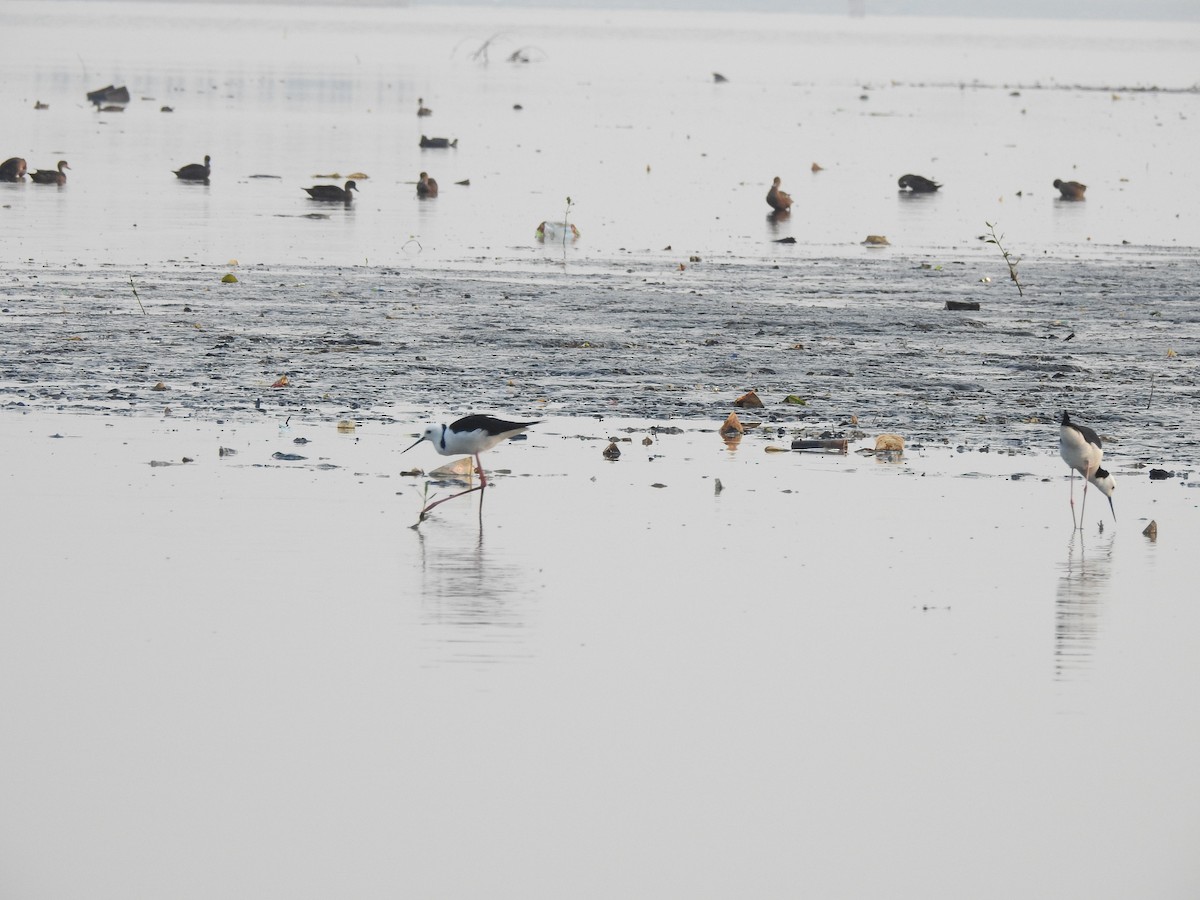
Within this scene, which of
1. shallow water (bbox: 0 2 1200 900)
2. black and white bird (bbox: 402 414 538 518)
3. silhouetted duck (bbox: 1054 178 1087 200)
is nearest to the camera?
shallow water (bbox: 0 2 1200 900)

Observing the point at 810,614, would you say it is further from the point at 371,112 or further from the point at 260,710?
the point at 371,112

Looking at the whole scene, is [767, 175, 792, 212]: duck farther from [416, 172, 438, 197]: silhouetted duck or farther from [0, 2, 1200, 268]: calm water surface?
[416, 172, 438, 197]: silhouetted duck

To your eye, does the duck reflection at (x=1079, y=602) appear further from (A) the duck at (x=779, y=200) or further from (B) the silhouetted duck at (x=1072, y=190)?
(B) the silhouetted duck at (x=1072, y=190)

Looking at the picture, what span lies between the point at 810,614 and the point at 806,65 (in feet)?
354

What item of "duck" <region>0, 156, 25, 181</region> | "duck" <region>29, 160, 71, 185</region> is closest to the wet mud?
"duck" <region>29, 160, 71, 185</region>

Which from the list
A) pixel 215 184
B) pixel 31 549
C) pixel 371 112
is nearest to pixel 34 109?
pixel 371 112

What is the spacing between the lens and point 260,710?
6992 millimetres

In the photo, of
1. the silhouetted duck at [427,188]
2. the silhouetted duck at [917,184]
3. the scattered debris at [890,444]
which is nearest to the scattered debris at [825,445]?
the scattered debris at [890,444]

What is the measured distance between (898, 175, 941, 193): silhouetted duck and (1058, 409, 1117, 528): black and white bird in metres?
23.8

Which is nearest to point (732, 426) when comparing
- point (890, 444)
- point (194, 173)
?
point (890, 444)

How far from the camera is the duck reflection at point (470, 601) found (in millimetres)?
7770

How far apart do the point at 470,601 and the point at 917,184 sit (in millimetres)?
26577

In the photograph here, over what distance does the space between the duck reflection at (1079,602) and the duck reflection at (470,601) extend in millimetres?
2256

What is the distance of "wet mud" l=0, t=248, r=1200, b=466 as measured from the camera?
43.0 feet
